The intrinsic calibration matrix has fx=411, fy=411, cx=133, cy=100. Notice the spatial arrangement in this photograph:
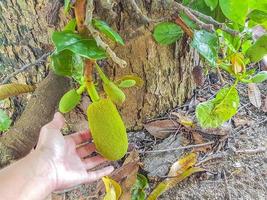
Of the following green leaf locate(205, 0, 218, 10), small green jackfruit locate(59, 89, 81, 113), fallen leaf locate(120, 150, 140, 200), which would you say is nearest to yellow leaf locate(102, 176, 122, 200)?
fallen leaf locate(120, 150, 140, 200)

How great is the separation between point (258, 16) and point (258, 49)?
0.21ft

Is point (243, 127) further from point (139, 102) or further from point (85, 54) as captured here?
point (85, 54)

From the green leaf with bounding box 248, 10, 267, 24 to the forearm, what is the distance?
0.51m

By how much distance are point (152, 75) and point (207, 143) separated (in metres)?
0.21

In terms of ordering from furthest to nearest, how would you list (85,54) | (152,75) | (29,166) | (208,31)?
(152,75), (29,166), (208,31), (85,54)

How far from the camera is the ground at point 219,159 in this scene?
0.93 m

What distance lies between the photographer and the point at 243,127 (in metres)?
1.04

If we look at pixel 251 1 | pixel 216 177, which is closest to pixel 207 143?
pixel 216 177

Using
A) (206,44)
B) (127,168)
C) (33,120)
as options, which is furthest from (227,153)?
(33,120)

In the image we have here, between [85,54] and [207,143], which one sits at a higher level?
[85,54]

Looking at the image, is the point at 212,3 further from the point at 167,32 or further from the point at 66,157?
the point at 66,157

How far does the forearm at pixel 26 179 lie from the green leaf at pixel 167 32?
35 centimetres

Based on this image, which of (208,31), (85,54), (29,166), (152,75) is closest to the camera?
(85,54)

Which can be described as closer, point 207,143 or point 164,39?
point 164,39
